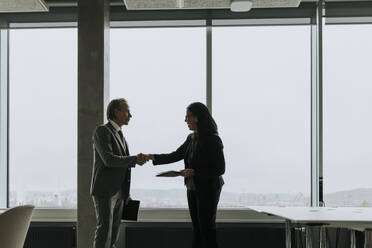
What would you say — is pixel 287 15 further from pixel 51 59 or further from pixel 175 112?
pixel 51 59

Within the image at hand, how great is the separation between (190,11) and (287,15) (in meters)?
1.10

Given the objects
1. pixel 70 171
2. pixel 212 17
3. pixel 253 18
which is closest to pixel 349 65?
pixel 253 18

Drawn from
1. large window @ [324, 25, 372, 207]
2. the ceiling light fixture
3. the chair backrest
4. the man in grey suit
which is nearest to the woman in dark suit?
the man in grey suit

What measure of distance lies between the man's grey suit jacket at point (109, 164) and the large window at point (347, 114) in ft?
8.43

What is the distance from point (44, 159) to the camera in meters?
6.45

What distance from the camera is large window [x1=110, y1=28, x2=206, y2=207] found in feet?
21.0

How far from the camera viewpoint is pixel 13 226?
353 centimetres

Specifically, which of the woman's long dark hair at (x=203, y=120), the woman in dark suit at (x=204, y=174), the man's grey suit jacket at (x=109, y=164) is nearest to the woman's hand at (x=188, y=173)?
the woman in dark suit at (x=204, y=174)

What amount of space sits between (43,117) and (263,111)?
2510 millimetres

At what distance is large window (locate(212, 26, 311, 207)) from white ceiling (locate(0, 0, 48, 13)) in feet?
6.35

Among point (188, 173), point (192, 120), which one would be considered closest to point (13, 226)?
point (188, 173)

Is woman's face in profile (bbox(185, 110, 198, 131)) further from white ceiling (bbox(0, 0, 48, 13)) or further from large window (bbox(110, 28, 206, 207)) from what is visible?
white ceiling (bbox(0, 0, 48, 13))

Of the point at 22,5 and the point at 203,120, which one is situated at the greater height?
the point at 22,5

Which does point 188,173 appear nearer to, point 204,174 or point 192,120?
point 204,174
